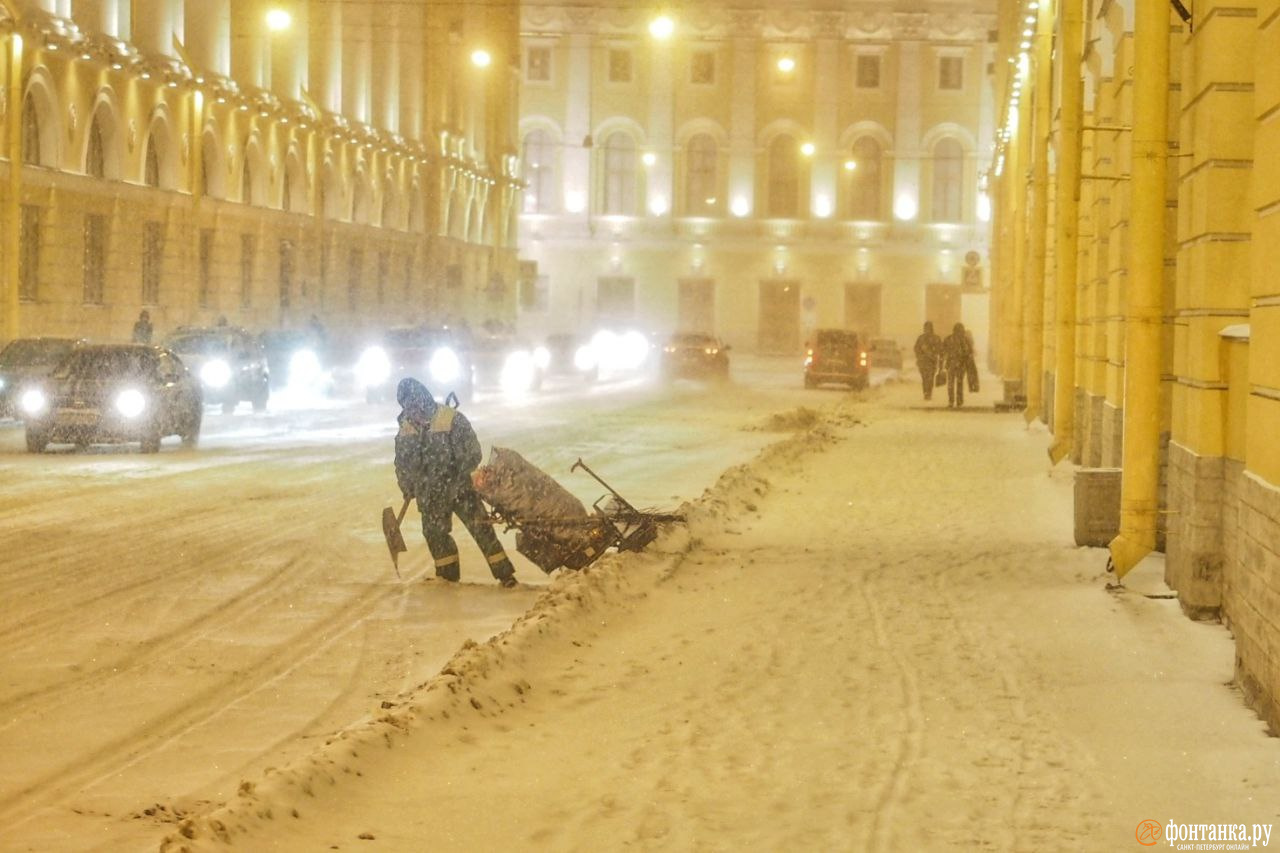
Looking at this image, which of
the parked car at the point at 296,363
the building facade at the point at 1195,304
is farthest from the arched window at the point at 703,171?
the building facade at the point at 1195,304

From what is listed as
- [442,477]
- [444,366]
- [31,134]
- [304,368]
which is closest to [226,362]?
[444,366]

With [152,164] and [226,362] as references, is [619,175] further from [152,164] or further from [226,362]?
[226,362]

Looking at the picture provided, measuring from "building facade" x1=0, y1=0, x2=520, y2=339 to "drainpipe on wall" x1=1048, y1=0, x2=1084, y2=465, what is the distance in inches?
862

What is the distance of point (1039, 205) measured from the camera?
3145cm

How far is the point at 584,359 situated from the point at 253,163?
50.8 ft

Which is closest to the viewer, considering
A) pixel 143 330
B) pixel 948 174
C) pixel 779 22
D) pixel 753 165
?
pixel 143 330

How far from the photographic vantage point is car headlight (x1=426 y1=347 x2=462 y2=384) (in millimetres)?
42156

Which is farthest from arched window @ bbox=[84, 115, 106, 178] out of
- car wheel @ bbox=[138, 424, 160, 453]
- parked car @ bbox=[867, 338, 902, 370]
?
parked car @ bbox=[867, 338, 902, 370]

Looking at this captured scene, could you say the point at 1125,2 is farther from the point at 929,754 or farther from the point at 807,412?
the point at 807,412

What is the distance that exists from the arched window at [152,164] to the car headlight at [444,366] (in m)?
8.97

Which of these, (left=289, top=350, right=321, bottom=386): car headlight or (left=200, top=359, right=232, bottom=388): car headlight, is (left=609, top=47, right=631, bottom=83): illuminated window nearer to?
(left=289, top=350, right=321, bottom=386): car headlight

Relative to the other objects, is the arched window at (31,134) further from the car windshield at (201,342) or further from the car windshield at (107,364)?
the car windshield at (107,364)

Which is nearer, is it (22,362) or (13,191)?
(22,362)

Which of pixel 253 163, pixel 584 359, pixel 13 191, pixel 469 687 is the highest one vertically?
pixel 253 163
